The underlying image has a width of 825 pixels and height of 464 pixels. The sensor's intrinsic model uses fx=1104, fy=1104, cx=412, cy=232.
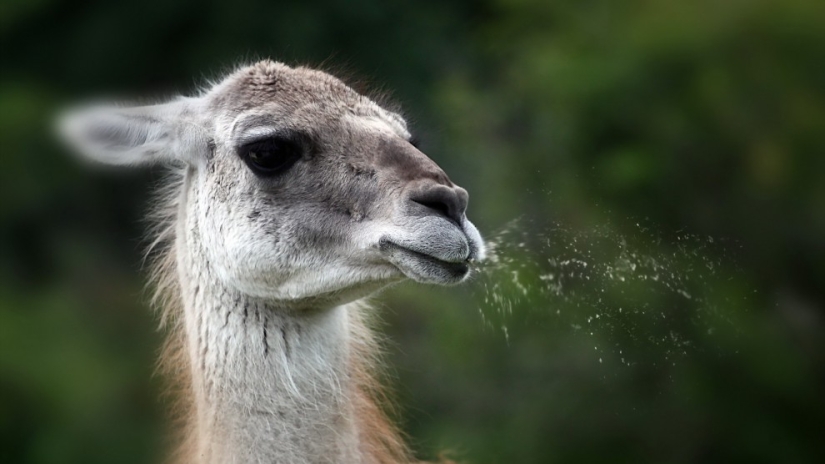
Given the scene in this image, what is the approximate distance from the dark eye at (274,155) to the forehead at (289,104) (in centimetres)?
6

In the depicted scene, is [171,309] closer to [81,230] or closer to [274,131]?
[274,131]

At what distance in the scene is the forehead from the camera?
411cm

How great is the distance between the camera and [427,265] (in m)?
3.70

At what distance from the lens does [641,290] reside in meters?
7.43

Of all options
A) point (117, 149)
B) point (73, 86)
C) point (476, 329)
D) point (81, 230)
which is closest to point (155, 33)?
point (73, 86)

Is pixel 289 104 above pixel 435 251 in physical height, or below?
above

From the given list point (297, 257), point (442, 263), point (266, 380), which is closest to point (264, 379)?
point (266, 380)

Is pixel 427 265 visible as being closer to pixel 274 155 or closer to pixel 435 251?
pixel 435 251

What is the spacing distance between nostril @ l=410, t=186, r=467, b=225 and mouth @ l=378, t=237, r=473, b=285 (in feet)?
0.47

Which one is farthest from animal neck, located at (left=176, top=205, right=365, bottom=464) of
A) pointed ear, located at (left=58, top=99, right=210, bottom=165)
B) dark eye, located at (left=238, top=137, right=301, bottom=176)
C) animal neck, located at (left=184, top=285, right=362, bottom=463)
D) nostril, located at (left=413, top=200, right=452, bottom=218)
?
nostril, located at (left=413, top=200, right=452, bottom=218)

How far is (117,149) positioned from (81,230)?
815 cm

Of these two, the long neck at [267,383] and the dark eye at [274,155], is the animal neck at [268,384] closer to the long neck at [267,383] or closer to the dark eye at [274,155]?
the long neck at [267,383]

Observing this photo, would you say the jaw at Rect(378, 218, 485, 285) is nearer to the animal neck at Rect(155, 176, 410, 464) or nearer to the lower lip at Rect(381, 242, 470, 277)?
the lower lip at Rect(381, 242, 470, 277)

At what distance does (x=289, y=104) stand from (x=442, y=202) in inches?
31.7
